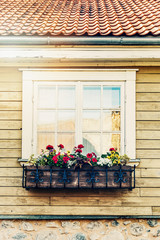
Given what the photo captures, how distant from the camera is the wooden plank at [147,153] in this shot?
467 cm

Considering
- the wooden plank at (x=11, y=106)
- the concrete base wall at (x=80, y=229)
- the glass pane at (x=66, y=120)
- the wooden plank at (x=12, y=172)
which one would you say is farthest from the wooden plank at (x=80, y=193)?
the wooden plank at (x=11, y=106)

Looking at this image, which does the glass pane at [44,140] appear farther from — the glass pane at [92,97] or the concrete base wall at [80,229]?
the concrete base wall at [80,229]

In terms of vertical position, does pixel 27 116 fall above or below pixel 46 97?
below

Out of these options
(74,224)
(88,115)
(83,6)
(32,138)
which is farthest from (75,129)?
(83,6)

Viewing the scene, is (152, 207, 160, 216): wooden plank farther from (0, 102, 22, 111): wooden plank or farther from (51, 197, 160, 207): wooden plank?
(0, 102, 22, 111): wooden plank

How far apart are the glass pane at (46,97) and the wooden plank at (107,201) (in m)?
1.42

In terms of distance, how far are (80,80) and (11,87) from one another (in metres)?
1.06

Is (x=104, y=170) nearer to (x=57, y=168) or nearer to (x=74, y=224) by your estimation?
(x=57, y=168)

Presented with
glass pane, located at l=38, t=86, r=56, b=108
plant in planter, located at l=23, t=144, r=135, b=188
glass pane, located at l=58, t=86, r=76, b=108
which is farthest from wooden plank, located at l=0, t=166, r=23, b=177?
glass pane, located at l=58, t=86, r=76, b=108

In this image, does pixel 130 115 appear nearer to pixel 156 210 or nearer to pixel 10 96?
pixel 156 210

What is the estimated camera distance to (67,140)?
475cm

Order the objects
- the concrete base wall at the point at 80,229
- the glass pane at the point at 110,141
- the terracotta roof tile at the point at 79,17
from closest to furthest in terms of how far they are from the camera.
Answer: the concrete base wall at the point at 80,229 < the terracotta roof tile at the point at 79,17 < the glass pane at the point at 110,141

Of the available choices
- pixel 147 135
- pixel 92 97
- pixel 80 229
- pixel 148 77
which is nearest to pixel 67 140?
pixel 92 97

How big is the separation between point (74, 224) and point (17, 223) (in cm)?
84
